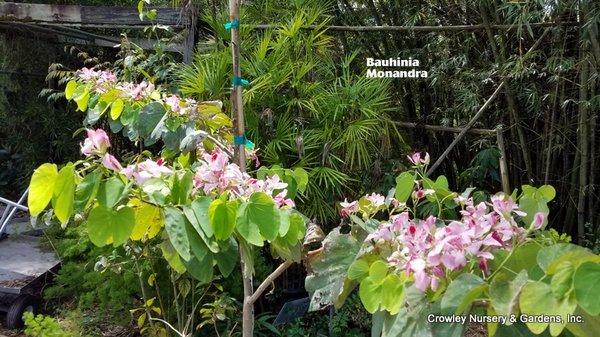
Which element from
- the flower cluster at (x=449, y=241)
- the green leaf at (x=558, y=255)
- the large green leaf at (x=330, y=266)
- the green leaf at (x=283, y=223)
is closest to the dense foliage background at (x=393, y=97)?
the large green leaf at (x=330, y=266)

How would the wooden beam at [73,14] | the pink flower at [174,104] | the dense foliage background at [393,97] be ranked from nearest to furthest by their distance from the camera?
the pink flower at [174,104]
the dense foliage background at [393,97]
the wooden beam at [73,14]

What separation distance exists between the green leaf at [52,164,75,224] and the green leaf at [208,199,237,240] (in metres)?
0.24

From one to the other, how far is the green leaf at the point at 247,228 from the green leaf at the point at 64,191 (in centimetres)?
30

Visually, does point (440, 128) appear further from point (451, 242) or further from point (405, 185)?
point (451, 242)

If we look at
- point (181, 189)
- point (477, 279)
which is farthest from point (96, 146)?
point (477, 279)

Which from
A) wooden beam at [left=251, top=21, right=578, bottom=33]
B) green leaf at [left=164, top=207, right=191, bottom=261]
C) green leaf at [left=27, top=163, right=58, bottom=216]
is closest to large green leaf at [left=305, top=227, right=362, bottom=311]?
green leaf at [left=164, top=207, right=191, bottom=261]

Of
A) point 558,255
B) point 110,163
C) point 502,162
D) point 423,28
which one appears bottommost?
point 502,162

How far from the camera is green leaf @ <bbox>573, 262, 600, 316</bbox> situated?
719 millimetres

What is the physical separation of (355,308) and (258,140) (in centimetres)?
93

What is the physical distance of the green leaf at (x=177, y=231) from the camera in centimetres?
101

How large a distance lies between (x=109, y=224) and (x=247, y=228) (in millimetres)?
250

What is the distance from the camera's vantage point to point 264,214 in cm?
107

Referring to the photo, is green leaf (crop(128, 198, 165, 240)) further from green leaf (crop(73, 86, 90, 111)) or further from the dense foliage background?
the dense foliage background

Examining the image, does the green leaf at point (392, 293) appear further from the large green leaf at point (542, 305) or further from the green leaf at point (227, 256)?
the green leaf at point (227, 256)
